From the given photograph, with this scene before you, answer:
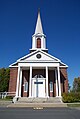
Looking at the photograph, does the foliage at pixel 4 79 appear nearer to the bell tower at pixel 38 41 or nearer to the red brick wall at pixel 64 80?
the bell tower at pixel 38 41

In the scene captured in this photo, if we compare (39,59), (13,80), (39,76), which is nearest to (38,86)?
(39,76)

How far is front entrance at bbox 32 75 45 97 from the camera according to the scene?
26878mm

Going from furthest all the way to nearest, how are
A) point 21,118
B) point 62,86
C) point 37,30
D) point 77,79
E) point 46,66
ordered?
point 77,79
point 37,30
point 62,86
point 46,66
point 21,118

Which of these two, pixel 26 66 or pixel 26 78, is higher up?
pixel 26 66

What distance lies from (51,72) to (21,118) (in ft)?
65.6

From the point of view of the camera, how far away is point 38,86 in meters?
27.8

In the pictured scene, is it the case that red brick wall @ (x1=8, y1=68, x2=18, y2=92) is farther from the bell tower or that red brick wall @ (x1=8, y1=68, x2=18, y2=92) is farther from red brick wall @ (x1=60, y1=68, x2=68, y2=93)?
red brick wall @ (x1=60, y1=68, x2=68, y2=93)

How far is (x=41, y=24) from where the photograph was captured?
36938mm

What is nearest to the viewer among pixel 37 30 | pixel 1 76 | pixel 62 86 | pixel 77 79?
pixel 62 86

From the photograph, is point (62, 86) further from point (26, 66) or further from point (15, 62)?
point (15, 62)

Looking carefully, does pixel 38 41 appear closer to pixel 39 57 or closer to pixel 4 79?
pixel 39 57

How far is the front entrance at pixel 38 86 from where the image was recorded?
26878mm

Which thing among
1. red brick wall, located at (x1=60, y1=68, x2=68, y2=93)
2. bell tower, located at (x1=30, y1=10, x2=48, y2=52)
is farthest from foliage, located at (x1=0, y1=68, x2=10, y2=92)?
red brick wall, located at (x1=60, y1=68, x2=68, y2=93)

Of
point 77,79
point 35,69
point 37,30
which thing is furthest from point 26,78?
point 77,79
